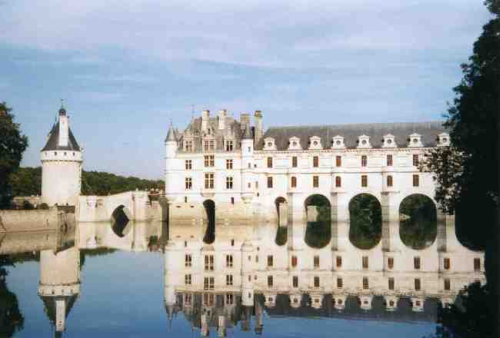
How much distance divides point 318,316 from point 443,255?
11882 mm

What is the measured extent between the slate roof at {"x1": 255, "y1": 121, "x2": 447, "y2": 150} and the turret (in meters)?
26.5

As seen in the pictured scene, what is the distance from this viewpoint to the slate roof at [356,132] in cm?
4616

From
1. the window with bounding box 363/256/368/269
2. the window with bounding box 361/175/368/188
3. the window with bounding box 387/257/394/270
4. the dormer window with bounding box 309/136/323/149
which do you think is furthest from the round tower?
the window with bounding box 387/257/394/270

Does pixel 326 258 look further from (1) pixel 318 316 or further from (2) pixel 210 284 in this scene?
(1) pixel 318 316

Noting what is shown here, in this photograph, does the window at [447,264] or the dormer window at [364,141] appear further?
the dormer window at [364,141]

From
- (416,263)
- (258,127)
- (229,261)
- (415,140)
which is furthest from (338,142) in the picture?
(416,263)

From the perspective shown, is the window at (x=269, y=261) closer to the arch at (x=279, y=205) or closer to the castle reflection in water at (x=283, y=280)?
the castle reflection in water at (x=283, y=280)

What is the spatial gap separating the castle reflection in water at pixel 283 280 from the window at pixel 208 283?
0.09ft

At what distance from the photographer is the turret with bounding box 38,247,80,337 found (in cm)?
1338

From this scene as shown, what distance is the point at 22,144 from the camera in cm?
3856

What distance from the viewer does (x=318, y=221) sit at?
53250mm

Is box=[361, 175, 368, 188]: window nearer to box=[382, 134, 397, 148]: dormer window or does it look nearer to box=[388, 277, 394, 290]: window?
box=[382, 134, 397, 148]: dormer window

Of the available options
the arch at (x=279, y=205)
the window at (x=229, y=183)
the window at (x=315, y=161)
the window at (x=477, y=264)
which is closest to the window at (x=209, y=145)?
the window at (x=229, y=183)

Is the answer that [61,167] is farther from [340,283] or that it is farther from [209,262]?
[340,283]
